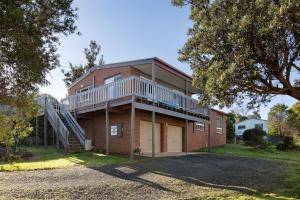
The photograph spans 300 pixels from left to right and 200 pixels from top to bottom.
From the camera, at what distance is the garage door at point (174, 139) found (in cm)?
2478

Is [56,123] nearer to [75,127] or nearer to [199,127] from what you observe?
[75,127]

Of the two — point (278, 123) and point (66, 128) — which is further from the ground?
point (278, 123)

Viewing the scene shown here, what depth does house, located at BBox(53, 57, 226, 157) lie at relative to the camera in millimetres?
19250

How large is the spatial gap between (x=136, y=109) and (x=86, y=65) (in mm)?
25659

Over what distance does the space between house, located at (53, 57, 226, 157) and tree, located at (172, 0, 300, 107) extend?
19.2 ft

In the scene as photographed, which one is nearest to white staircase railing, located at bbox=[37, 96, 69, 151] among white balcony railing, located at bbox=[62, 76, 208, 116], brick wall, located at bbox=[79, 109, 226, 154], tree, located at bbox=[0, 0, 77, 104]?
white balcony railing, located at bbox=[62, 76, 208, 116]

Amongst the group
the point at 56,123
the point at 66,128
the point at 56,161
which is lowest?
the point at 56,161

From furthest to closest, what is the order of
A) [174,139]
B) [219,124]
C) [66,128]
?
[219,124] < [174,139] < [66,128]

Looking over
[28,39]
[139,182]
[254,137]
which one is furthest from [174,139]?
[28,39]

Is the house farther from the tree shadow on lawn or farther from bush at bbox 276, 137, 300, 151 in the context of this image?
bush at bbox 276, 137, 300, 151

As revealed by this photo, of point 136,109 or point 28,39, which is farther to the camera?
point 136,109

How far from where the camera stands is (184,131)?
1039 inches

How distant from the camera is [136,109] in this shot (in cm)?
2066

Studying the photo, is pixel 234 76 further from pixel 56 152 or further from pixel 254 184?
pixel 56 152
